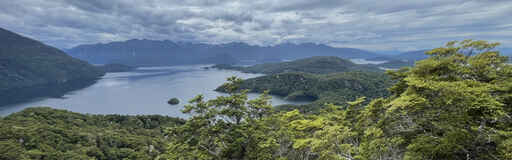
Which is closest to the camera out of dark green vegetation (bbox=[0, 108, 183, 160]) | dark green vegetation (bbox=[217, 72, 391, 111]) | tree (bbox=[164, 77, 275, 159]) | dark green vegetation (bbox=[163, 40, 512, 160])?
dark green vegetation (bbox=[163, 40, 512, 160])

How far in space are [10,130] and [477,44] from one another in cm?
6311

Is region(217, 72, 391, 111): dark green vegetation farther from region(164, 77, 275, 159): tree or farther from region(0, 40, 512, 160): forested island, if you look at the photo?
region(164, 77, 275, 159): tree

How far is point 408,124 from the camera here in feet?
40.0

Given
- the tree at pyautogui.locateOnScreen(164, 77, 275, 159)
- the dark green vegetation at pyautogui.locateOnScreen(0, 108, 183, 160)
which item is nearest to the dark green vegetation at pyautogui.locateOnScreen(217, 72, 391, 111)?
the dark green vegetation at pyautogui.locateOnScreen(0, 108, 183, 160)

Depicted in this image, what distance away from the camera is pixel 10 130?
136 ft

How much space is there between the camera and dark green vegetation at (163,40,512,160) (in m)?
9.22

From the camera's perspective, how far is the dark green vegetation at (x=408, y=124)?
9219 mm

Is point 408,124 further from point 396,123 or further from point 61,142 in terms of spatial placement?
point 61,142

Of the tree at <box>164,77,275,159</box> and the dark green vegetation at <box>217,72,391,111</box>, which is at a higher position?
the tree at <box>164,77,275,159</box>

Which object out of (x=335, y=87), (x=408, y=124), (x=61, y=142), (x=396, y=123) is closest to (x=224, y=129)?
(x=396, y=123)

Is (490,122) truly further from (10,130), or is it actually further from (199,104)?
(10,130)

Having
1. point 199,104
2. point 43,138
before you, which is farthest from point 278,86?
point 199,104

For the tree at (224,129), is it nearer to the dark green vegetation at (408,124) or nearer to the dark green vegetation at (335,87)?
the dark green vegetation at (408,124)

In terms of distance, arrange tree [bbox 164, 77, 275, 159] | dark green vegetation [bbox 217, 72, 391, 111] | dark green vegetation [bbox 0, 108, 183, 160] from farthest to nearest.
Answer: dark green vegetation [bbox 217, 72, 391, 111] → dark green vegetation [bbox 0, 108, 183, 160] → tree [bbox 164, 77, 275, 159]
